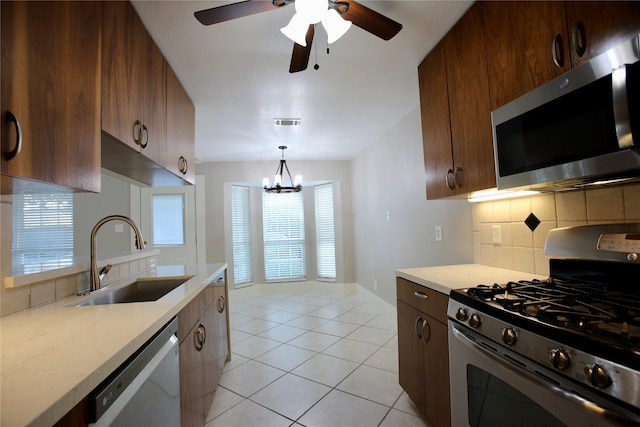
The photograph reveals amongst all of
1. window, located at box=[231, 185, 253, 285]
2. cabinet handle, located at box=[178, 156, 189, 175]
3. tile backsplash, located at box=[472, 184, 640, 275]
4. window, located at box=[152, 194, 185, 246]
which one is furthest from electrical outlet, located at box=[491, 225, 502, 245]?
window, located at box=[152, 194, 185, 246]

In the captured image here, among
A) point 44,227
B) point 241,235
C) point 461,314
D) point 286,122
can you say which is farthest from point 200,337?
point 241,235

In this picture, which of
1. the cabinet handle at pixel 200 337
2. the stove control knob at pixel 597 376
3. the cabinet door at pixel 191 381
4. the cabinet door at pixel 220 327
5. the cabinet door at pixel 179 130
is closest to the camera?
the stove control knob at pixel 597 376

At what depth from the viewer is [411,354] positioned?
1729 millimetres

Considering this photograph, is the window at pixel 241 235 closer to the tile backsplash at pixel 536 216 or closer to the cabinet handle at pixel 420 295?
the cabinet handle at pixel 420 295

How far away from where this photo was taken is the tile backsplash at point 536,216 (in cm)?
122

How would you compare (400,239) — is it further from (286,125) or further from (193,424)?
(193,424)

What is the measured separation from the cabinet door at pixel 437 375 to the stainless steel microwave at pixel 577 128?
79 centimetres

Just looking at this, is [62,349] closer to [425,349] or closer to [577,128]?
[425,349]

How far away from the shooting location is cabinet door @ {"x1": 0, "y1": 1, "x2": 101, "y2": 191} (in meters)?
0.79

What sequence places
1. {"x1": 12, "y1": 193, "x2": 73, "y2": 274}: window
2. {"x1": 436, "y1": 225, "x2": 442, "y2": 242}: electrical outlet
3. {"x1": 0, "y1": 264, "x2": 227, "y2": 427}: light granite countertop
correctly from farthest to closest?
1. {"x1": 12, "y1": 193, "x2": 73, "y2": 274}: window
2. {"x1": 436, "y1": 225, "x2": 442, "y2": 242}: electrical outlet
3. {"x1": 0, "y1": 264, "x2": 227, "y2": 427}: light granite countertop

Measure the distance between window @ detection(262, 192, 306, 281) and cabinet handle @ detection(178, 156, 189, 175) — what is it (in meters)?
3.13

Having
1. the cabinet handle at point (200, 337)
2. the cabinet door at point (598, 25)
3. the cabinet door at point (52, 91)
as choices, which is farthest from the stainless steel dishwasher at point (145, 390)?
→ the cabinet door at point (598, 25)

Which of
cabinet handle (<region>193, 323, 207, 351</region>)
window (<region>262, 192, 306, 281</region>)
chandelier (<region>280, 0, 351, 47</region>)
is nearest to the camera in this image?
chandelier (<region>280, 0, 351, 47</region>)

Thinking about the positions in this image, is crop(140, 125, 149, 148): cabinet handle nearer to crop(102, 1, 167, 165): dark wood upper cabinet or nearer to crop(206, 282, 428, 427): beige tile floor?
crop(102, 1, 167, 165): dark wood upper cabinet
